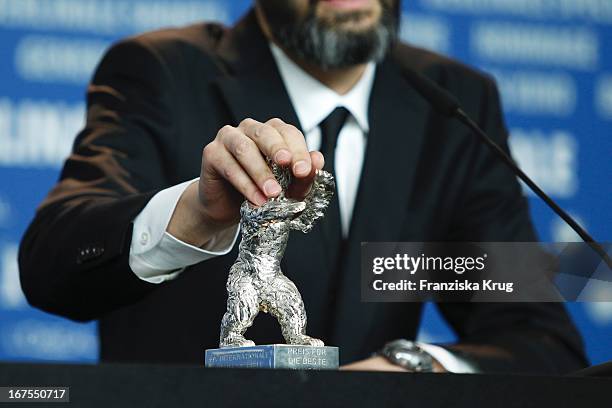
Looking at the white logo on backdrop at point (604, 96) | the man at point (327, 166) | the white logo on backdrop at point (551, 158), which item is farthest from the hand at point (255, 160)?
the white logo on backdrop at point (604, 96)

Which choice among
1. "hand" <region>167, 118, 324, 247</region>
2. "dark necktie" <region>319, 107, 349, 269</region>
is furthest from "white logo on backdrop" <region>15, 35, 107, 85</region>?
"hand" <region>167, 118, 324, 247</region>

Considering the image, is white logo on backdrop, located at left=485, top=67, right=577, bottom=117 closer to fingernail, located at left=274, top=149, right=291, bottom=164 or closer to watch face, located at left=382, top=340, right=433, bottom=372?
watch face, located at left=382, top=340, right=433, bottom=372

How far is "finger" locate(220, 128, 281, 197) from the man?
1.76ft

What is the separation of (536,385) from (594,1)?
179 cm

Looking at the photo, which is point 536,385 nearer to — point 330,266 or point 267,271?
point 267,271

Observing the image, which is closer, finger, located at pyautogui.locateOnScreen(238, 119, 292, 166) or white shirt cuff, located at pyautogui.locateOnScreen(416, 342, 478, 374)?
finger, located at pyautogui.locateOnScreen(238, 119, 292, 166)

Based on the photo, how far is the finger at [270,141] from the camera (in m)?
1.02

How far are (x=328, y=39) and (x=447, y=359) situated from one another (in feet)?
2.26

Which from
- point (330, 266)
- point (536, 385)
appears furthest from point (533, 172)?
point (536, 385)

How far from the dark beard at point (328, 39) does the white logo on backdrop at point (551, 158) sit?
1.53ft

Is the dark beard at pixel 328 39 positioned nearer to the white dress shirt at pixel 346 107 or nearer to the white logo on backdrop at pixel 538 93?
the white dress shirt at pixel 346 107

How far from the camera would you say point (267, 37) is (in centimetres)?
213

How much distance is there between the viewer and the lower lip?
2027 millimetres
